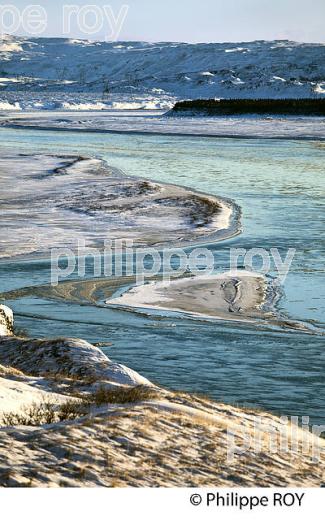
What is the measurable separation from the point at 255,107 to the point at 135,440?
79212 millimetres

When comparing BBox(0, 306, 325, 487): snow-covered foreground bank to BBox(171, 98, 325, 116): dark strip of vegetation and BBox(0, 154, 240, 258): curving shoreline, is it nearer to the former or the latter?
BBox(0, 154, 240, 258): curving shoreline

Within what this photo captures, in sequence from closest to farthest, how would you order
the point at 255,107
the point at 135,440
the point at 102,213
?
1. the point at 135,440
2. the point at 102,213
3. the point at 255,107

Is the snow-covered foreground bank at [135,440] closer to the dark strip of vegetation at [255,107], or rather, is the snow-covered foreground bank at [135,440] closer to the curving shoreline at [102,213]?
the curving shoreline at [102,213]

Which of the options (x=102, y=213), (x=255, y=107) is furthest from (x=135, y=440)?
(x=255, y=107)

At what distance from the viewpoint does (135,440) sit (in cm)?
562

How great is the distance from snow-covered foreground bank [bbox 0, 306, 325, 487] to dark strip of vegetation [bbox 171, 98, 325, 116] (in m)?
74.7

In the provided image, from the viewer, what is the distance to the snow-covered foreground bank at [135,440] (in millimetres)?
5168

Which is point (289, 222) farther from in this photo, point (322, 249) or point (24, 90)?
point (24, 90)

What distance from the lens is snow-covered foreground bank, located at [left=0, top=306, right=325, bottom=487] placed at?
17.0ft

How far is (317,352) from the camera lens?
9.42 m

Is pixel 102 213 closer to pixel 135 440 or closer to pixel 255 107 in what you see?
pixel 135 440

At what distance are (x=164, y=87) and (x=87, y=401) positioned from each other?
18249cm

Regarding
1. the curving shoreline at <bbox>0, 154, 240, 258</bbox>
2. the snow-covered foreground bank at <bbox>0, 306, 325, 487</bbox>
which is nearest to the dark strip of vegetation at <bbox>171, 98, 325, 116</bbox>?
the curving shoreline at <bbox>0, 154, 240, 258</bbox>
